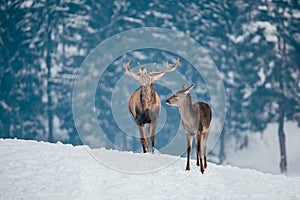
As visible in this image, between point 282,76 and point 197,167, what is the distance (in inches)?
926

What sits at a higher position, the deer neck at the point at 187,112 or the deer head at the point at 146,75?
the deer head at the point at 146,75

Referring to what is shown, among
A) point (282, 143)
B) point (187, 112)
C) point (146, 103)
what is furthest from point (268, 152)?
point (187, 112)

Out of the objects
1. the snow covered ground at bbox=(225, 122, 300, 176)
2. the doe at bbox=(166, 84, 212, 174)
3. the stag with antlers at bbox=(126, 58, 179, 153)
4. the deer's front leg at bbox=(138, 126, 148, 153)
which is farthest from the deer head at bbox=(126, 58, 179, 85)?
the snow covered ground at bbox=(225, 122, 300, 176)

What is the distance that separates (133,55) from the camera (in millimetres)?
34500

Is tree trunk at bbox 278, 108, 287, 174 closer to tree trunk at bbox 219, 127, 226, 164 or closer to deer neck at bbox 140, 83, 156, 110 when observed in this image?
tree trunk at bbox 219, 127, 226, 164

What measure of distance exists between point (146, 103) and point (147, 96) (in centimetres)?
18

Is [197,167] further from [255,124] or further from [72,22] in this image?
[72,22]

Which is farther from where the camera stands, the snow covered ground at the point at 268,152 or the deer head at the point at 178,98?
the snow covered ground at the point at 268,152

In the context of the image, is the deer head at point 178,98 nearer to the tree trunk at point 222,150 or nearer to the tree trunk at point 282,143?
the tree trunk at point 282,143

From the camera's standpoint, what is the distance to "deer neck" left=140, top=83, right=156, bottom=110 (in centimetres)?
1081

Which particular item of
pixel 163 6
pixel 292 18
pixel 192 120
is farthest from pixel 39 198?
pixel 163 6

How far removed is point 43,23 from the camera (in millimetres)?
35719

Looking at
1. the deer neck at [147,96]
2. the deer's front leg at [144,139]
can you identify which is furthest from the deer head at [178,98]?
the deer's front leg at [144,139]

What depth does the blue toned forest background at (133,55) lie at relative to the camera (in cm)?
3241
